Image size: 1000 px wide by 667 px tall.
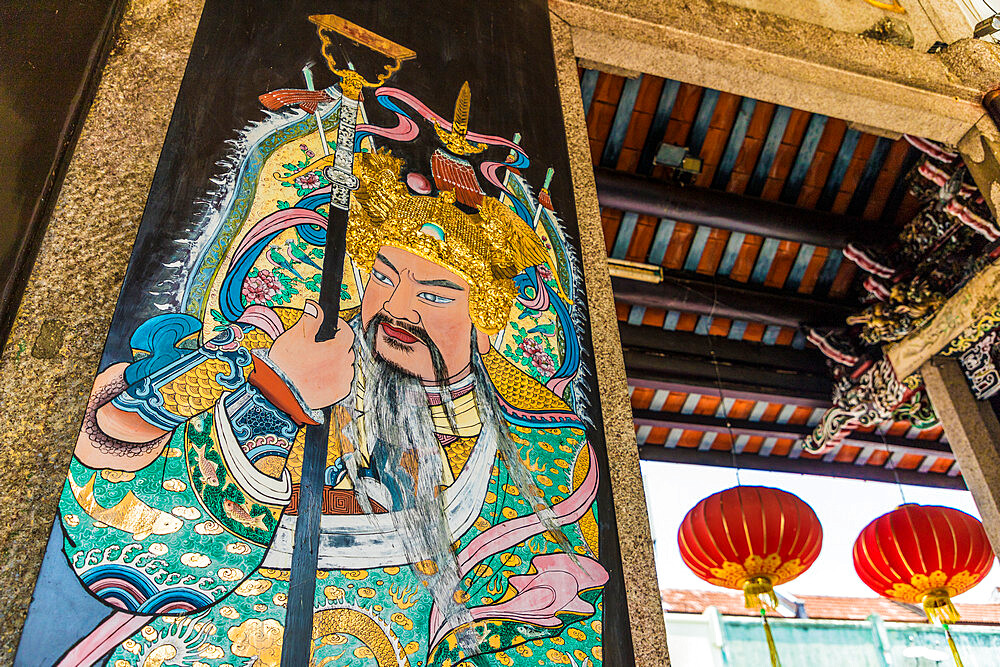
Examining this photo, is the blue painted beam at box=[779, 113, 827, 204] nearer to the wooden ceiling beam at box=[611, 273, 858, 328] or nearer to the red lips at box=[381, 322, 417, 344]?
the wooden ceiling beam at box=[611, 273, 858, 328]

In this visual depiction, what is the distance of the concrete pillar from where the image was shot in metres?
4.16

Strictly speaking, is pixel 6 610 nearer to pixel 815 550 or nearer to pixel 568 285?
pixel 568 285

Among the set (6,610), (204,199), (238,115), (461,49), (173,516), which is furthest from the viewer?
(461,49)

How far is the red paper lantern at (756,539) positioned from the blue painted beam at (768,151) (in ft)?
6.75

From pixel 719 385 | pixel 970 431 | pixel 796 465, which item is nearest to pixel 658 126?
pixel 719 385

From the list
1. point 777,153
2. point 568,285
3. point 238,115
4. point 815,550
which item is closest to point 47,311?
point 238,115

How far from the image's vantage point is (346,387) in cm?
168

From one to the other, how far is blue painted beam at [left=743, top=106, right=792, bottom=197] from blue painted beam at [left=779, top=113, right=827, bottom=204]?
150 mm

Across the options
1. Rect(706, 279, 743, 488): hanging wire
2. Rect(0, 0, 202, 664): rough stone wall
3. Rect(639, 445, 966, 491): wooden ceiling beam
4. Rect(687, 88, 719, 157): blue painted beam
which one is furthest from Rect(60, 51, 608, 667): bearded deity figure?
Rect(639, 445, 966, 491): wooden ceiling beam

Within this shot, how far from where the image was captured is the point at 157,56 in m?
2.08

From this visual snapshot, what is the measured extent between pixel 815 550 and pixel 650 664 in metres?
3.81

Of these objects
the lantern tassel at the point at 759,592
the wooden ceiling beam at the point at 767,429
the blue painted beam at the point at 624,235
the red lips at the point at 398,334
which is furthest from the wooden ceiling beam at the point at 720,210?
the red lips at the point at 398,334

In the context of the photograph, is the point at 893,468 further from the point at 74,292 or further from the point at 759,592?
the point at 74,292

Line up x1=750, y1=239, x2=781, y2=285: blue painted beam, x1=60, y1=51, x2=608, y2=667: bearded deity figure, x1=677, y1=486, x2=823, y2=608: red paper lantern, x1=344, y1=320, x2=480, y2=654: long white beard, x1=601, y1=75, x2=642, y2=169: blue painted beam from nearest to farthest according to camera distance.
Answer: x1=60, y1=51, x2=608, y2=667: bearded deity figure, x1=344, y1=320, x2=480, y2=654: long white beard, x1=601, y1=75, x2=642, y2=169: blue painted beam, x1=677, y1=486, x2=823, y2=608: red paper lantern, x1=750, y1=239, x2=781, y2=285: blue painted beam
